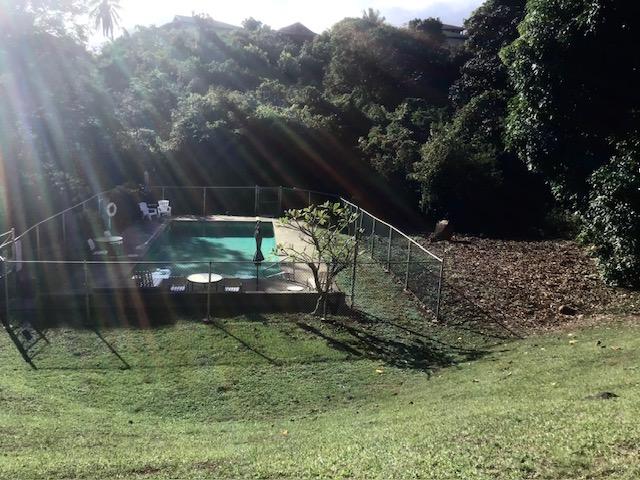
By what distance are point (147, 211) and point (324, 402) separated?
17.6m

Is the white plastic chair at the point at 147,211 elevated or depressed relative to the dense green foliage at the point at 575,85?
depressed

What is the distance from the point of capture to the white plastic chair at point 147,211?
2357 centimetres

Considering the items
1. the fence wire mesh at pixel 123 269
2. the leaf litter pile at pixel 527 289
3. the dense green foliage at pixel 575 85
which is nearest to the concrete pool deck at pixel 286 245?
the fence wire mesh at pixel 123 269

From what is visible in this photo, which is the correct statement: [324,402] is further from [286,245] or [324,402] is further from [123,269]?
[286,245]

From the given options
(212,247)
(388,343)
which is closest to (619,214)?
(388,343)

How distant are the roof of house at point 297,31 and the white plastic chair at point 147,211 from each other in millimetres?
45573

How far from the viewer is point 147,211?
77.9ft

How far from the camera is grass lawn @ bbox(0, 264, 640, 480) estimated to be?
16.3ft

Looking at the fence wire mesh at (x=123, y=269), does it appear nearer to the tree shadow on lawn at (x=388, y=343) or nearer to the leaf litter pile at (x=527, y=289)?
the leaf litter pile at (x=527, y=289)

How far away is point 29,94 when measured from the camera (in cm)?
2206

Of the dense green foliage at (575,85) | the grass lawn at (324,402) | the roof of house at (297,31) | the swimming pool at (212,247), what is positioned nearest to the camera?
the grass lawn at (324,402)

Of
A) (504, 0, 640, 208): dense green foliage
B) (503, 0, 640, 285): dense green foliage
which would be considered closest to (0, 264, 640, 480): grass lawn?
(503, 0, 640, 285): dense green foliage

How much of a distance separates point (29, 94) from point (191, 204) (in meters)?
8.24

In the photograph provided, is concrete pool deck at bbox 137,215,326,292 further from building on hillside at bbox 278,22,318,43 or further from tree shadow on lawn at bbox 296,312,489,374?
building on hillside at bbox 278,22,318,43
